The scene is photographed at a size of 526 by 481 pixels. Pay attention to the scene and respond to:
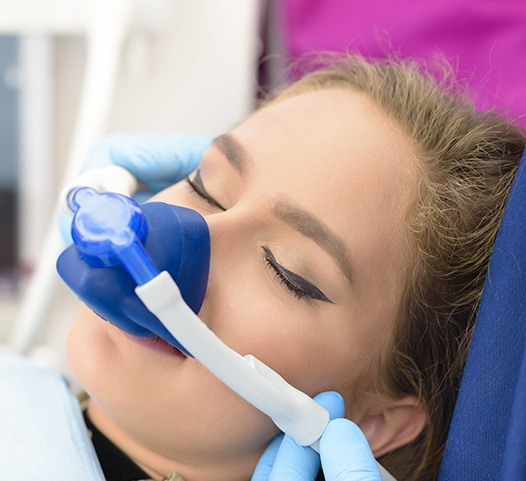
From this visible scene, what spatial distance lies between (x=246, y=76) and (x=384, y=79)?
0.50 meters

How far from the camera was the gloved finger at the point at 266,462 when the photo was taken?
1053 millimetres

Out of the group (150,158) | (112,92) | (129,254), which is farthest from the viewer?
(112,92)

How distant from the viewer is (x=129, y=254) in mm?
853

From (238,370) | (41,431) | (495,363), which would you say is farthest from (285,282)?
(41,431)

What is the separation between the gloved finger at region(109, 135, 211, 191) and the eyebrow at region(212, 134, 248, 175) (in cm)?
29

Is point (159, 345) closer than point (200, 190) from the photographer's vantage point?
Yes

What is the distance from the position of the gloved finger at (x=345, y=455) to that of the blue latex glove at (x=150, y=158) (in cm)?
57

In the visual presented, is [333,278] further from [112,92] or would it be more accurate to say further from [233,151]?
[112,92]

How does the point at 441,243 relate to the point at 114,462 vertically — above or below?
above

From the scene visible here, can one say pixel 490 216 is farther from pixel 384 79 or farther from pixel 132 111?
pixel 132 111

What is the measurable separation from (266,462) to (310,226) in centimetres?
29

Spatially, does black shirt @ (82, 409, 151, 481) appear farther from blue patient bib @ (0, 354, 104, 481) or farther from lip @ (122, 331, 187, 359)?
lip @ (122, 331, 187, 359)

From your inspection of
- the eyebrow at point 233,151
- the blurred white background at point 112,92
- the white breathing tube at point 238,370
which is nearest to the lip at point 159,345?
the white breathing tube at point 238,370

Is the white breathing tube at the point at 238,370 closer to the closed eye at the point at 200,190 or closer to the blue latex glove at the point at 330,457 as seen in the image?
the blue latex glove at the point at 330,457
